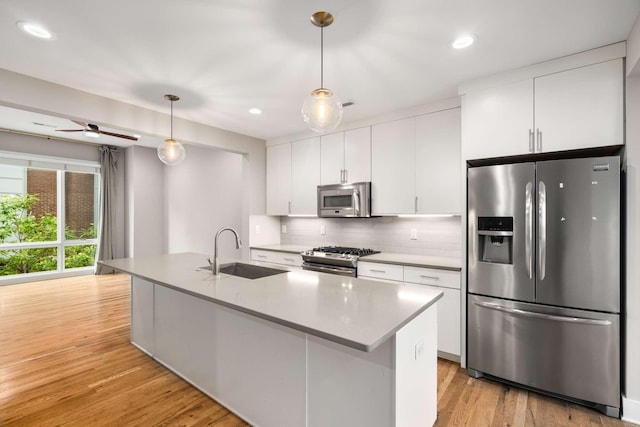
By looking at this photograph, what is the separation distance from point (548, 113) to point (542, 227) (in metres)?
0.86

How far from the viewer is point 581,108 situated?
7.23 ft

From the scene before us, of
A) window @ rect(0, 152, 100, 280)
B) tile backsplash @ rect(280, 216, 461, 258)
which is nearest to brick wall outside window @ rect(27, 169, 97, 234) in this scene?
window @ rect(0, 152, 100, 280)

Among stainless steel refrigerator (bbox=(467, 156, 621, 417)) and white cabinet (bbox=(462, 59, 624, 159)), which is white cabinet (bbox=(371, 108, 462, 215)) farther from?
stainless steel refrigerator (bbox=(467, 156, 621, 417))

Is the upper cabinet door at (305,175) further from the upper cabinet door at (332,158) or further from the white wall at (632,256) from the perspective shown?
the white wall at (632,256)

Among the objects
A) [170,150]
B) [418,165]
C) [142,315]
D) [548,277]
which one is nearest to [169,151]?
[170,150]

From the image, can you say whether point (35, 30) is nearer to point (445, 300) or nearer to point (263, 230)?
point (263, 230)

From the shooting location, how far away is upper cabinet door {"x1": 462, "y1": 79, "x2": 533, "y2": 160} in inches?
95.4

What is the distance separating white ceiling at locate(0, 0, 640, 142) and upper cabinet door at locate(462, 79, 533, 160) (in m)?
0.18

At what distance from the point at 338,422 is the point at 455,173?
243 centimetres

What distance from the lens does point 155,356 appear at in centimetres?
285

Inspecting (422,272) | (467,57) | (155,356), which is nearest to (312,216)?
(422,272)

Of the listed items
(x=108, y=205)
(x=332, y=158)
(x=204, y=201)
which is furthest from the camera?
(x=108, y=205)

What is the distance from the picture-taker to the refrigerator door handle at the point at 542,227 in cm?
228

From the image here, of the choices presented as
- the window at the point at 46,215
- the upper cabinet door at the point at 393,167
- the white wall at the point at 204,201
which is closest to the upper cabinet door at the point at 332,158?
the upper cabinet door at the point at 393,167
